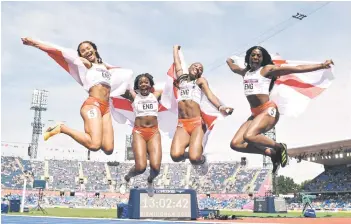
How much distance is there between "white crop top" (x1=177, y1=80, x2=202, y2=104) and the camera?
8352 mm

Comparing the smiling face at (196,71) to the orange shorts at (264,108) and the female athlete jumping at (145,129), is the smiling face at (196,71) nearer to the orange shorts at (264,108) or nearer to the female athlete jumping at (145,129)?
the female athlete jumping at (145,129)

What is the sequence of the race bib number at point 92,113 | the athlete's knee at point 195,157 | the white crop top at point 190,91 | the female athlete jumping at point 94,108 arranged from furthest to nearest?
1. the white crop top at point 190,91
2. the athlete's knee at point 195,157
3. the race bib number at point 92,113
4. the female athlete jumping at point 94,108

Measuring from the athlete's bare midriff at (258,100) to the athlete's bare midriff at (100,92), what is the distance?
2622 mm

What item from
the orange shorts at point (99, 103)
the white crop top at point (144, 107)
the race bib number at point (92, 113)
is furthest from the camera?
the white crop top at point (144, 107)

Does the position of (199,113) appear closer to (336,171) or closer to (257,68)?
(257,68)

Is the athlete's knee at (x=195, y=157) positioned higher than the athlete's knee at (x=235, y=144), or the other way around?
the athlete's knee at (x=235, y=144)

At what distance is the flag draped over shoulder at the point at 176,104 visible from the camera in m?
8.20

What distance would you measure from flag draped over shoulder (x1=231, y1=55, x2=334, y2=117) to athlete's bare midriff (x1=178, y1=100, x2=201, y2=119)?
1.45m

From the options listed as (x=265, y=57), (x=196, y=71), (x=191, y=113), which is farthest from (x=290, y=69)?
(x=191, y=113)

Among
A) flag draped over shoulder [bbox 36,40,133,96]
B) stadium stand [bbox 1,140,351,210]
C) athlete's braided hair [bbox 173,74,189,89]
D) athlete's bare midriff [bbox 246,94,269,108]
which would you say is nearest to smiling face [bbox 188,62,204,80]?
athlete's braided hair [bbox 173,74,189,89]

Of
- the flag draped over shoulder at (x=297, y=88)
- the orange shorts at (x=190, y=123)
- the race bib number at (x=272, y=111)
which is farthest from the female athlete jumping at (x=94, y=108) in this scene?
the flag draped over shoulder at (x=297, y=88)

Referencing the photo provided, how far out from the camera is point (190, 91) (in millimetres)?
8359

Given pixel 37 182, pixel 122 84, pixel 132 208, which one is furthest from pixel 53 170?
pixel 122 84

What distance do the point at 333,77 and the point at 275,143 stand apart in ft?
5.74
